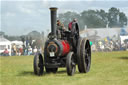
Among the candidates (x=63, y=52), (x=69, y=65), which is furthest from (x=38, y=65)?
(x=69, y=65)

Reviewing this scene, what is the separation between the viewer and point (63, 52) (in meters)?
11.6

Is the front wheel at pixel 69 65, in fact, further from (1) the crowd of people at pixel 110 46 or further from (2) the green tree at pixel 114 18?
(2) the green tree at pixel 114 18

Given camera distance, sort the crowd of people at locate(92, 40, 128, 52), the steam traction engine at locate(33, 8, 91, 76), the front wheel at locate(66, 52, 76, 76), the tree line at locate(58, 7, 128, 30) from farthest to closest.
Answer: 1. the tree line at locate(58, 7, 128, 30)
2. the crowd of people at locate(92, 40, 128, 52)
3. the steam traction engine at locate(33, 8, 91, 76)
4. the front wheel at locate(66, 52, 76, 76)

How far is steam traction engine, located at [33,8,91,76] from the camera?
11.3m

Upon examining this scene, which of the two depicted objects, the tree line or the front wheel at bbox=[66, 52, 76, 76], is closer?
the front wheel at bbox=[66, 52, 76, 76]

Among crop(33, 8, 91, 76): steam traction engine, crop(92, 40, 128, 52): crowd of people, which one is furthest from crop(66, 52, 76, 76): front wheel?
crop(92, 40, 128, 52): crowd of people

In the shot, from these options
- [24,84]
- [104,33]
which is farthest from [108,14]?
[24,84]

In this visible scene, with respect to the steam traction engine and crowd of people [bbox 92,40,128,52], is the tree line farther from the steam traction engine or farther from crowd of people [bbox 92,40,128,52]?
the steam traction engine

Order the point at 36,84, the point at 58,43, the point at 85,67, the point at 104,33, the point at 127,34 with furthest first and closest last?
the point at 104,33
the point at 127,34
the point at 85,67
the point at 58,43
the point at 36,84

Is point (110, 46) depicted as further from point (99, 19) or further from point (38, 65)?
point (99, 19)

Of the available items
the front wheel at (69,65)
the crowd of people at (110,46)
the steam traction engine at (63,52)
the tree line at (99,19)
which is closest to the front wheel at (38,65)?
the steam traction engine at (63,52)

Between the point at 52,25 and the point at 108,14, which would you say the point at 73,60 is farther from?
the point at 108,14

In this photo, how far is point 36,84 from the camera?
8.76 metres

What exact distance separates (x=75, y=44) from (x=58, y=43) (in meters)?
1.32
